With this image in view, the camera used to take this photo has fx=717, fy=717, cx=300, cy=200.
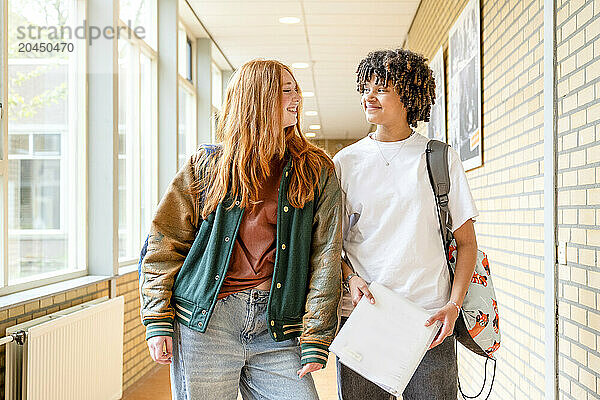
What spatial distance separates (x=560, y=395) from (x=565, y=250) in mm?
520

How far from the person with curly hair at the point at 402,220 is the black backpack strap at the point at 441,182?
0.01 metres

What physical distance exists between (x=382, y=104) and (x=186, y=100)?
6.49 metres

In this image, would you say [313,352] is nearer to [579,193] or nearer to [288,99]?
[288,99]

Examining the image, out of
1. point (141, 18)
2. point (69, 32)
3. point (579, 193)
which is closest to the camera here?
point (579, 193)

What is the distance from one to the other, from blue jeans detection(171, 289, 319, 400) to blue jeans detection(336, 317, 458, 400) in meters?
0.14

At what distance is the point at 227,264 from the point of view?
185cm

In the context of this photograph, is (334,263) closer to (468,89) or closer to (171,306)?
(171,306)

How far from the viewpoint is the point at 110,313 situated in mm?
4336

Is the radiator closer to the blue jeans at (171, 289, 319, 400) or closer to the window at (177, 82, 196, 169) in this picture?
the blue jeans at (171, 289, 319, 400)

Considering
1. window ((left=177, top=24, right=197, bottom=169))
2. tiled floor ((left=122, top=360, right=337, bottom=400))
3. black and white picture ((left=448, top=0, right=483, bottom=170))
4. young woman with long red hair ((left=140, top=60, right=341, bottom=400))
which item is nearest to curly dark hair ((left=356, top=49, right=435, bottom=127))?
young woman with long red hair ((left=140, top=60, right=341, bottom=400))

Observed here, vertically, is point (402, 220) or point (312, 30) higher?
point (312, 30)

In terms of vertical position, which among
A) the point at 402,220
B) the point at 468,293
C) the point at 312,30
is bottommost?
the point at 468,293

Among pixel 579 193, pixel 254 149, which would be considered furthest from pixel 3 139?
pixel 579 193

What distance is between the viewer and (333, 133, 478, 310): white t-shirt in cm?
194
